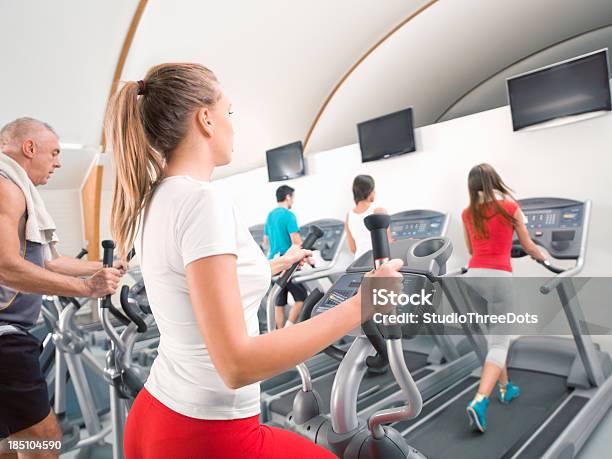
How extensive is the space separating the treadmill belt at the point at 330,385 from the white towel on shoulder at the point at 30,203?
174 cm

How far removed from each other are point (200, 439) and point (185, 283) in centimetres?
29

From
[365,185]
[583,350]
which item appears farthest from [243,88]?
[583,350]

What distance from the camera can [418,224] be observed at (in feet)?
13.2

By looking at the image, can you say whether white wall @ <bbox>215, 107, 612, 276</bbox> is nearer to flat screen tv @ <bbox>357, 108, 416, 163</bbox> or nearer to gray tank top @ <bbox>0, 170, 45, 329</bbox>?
flat screen tv @ <bbox>357, 108, 416, 163</bbox>

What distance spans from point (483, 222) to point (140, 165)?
7.63 ft

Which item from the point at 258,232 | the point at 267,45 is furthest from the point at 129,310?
the point at 267,45

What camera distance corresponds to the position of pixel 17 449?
5.35 feet

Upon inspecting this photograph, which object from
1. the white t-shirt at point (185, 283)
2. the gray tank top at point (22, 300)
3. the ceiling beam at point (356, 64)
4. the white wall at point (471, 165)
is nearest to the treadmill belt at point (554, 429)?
the white wall at point (471, 165)

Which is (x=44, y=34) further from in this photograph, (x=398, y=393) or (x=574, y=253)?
(x=574, y=253)

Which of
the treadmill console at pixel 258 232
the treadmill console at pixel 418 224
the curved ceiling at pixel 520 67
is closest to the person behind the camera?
the treadmill console at pixel 418 224

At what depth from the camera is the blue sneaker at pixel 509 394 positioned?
8.96 ft

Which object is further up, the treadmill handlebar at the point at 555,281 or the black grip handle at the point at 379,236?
the black grip handle at the point at 379,236

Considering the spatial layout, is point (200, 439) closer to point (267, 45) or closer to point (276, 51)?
point (267, 45)

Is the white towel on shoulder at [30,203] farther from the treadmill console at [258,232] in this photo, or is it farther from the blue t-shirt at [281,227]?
the treadmill console at [258,232]
